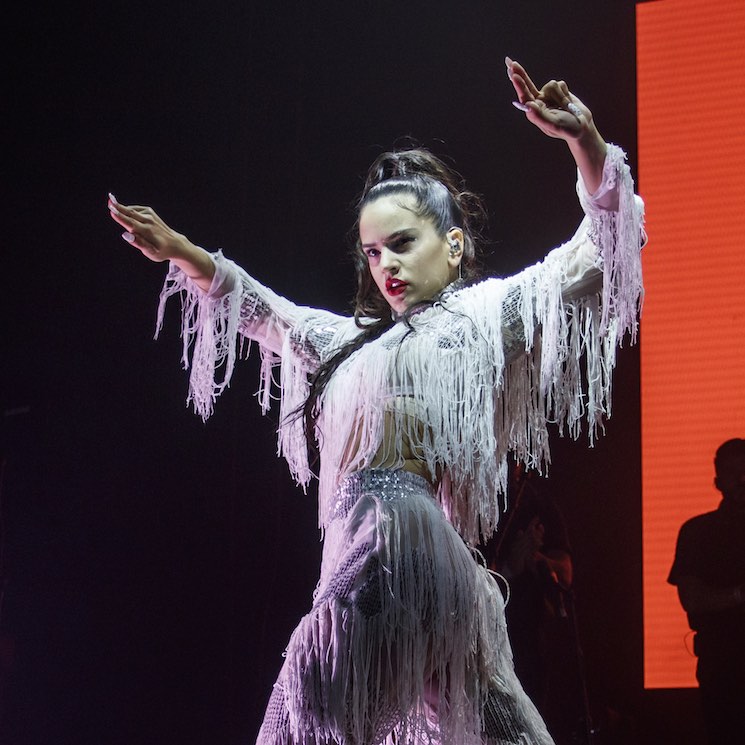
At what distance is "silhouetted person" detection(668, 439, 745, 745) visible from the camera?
2561mm

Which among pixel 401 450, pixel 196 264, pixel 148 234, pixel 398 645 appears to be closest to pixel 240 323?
pixel 196 264

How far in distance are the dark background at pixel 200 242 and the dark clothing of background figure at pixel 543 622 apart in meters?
0.07

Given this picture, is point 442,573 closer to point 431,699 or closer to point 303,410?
point 431,699

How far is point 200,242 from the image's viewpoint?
329cm

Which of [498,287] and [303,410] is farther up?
[498,287]

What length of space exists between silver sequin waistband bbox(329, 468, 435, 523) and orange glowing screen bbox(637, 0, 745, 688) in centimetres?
107

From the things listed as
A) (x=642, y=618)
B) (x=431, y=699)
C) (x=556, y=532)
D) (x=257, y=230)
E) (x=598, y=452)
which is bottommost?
(x=431, y=699)

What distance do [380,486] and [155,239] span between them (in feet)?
2.16

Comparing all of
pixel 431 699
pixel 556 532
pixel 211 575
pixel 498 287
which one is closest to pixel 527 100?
pixel 498 287

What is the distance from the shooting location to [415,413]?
188cm

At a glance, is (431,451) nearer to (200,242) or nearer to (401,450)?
(401,450)

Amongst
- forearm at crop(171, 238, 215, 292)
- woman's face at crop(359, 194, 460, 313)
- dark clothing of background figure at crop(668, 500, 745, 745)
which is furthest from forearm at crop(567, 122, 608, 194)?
dark clothing of background figure at crop(668, 500, 745, 745)

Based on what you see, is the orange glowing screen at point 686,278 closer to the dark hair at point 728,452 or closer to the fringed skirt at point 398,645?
the dark hair at point 728,452

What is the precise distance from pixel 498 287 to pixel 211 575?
1569mm
